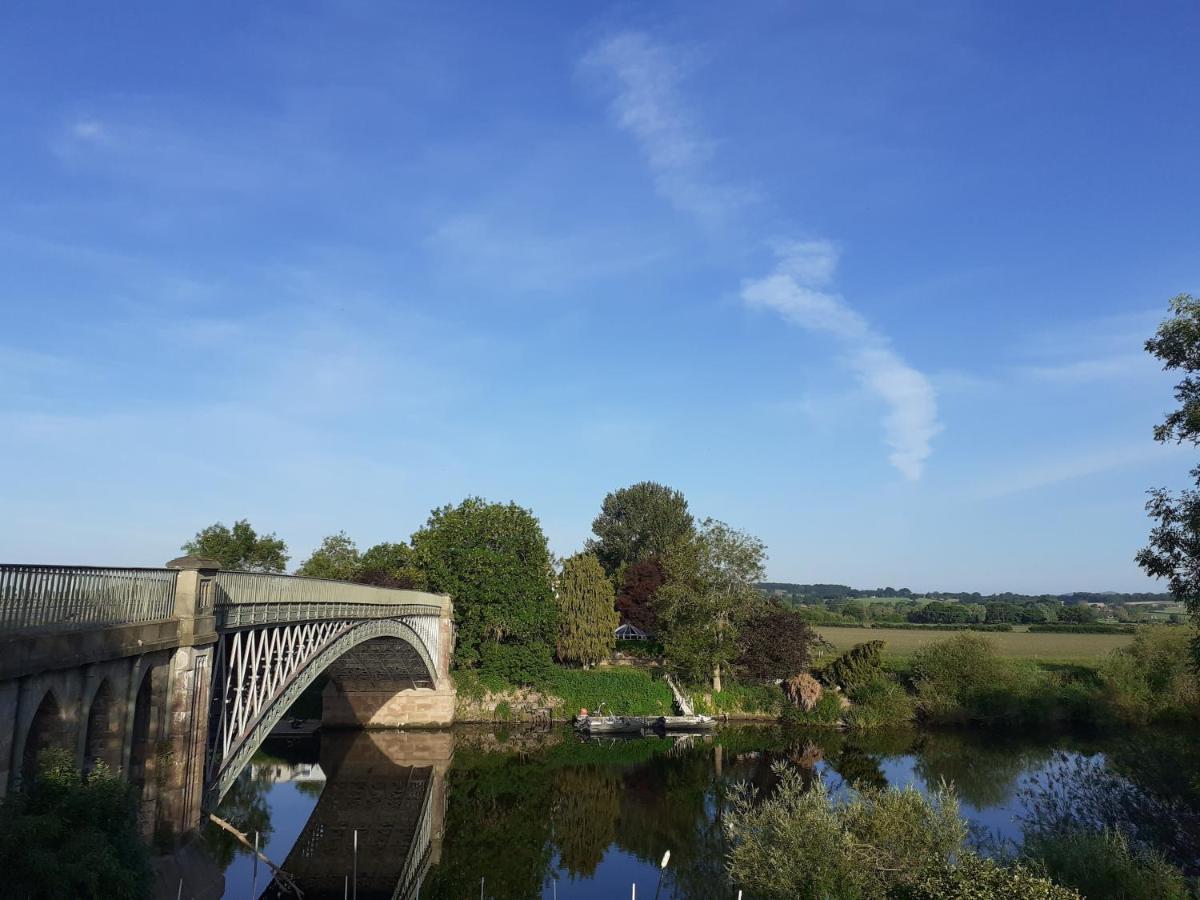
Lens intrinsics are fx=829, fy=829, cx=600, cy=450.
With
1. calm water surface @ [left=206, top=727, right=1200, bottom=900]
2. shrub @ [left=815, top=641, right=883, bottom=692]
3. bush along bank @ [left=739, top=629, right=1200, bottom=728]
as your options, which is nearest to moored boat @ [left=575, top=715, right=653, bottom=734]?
calm water surface @ [left=206, top=727, right=1200, bottom=900]

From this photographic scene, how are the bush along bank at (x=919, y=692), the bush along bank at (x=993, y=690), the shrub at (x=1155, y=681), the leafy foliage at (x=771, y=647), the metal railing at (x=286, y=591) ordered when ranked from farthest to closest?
the leafy foliage at (x=771, y=647)
the bush along bank at (x=919, y=692)
the bush along bank at (x=993, y=690)
the shrub at (x=1155, y=681)
the metal railing at (x=286, y=591)

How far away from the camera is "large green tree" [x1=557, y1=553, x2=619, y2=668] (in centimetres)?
6350

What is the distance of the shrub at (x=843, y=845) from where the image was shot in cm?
1817

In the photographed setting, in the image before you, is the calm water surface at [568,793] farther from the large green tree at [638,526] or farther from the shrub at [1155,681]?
the large green tree at [638,526]

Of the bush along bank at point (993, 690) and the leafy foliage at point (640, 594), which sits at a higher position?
the leafy foliage at point (640, 594)

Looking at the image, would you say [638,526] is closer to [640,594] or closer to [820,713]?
[640,594]

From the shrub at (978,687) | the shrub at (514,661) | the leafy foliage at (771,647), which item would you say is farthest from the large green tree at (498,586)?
the shrub at (978,687)

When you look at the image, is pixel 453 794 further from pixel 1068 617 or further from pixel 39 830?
pixel 1068 617

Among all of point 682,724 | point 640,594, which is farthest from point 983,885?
point 640,594

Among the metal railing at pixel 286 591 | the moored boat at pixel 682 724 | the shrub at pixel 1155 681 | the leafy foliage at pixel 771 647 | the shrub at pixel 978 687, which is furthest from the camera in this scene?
the leafy foliage at pixel 771 647

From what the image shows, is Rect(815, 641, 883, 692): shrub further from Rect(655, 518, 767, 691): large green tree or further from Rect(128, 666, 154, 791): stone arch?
Rect(128, 666, 154, 791): stone arch

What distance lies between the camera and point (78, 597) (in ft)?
49.3

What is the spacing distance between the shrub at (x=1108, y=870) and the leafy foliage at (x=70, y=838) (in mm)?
18081

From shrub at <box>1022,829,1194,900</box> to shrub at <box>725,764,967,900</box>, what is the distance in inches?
93.8
